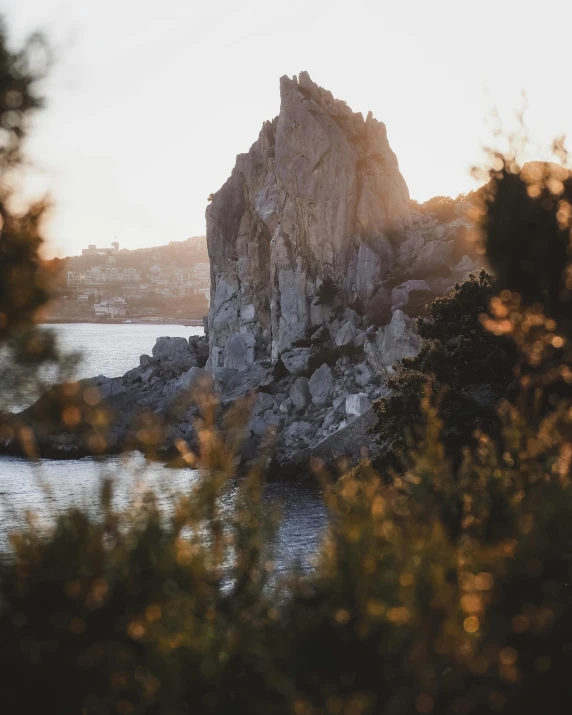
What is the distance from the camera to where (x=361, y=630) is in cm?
482

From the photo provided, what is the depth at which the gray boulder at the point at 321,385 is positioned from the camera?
5359 cm

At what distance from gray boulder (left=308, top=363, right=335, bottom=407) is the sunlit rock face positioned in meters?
8.89

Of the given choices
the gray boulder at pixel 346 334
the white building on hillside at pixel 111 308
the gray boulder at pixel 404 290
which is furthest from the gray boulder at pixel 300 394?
the white building on hillside at pixel 111 308

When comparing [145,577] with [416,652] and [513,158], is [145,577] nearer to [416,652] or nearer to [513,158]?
[416,652]

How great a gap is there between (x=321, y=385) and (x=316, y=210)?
1689 centimetres

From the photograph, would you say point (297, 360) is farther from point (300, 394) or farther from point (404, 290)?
point (404, 290)

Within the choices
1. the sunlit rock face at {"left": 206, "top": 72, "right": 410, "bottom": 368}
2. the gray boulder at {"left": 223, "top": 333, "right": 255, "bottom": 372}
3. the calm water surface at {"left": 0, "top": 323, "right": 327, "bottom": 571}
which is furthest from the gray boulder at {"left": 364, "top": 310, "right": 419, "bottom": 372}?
the gray boulder at {"left": 223, "top": 333, "right": 255, "bottom": 372}

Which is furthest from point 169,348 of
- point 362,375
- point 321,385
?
point 362,375

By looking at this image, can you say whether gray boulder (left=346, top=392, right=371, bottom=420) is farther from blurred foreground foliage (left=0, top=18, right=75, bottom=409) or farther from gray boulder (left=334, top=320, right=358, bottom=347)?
blurred foreground foliage (left=0, top=18, right=75, bottom=409)

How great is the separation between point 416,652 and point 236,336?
65689 millimetres

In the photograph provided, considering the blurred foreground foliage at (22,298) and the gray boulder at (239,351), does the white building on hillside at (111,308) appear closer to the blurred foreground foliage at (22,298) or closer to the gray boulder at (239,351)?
the gray boulder at (239,351)

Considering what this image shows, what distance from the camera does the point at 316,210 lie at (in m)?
65.2

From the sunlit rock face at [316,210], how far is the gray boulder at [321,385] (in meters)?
8.89

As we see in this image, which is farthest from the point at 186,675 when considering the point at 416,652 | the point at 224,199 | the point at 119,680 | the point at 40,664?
the point at 224,199
